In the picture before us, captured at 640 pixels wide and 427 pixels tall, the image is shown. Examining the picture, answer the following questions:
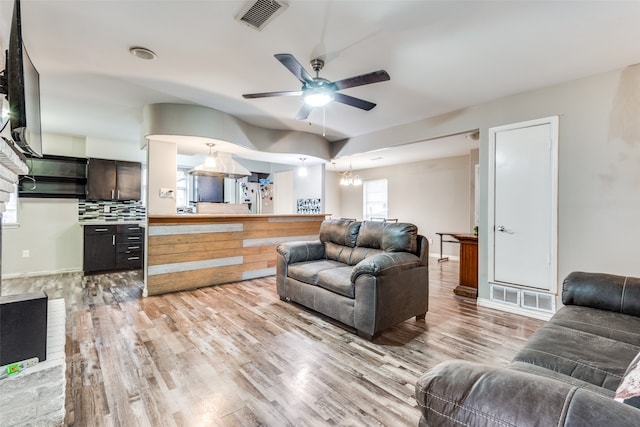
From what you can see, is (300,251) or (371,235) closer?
(371,235)

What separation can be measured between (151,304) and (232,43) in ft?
10.2

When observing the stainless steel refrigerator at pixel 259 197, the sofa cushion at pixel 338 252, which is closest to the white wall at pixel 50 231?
the stainless steel refrigerator at pixel 259 197

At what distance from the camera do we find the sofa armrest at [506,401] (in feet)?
2.07

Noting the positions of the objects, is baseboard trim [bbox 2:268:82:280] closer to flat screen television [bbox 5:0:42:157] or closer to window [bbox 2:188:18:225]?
window [bbox 2:188:18:225]

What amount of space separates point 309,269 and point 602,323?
2380 millimetres

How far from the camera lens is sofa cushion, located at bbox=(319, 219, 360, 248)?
11.8ft

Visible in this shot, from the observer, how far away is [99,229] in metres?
5.20

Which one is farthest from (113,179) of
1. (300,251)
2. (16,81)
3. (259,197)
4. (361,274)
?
(361,274)

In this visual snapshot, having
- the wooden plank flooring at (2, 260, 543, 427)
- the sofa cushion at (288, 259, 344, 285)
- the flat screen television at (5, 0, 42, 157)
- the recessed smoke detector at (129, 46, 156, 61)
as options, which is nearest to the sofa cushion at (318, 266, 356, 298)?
the sofa cushion at (288, 259, 344, 285)

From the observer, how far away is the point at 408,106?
3.88 m

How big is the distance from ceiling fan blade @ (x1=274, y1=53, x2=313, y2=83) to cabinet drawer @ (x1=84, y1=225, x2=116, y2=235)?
4880 millimetres

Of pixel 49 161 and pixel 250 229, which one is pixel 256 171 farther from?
pixel 49 161

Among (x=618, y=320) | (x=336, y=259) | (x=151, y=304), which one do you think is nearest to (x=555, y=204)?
(x=618, y=320)

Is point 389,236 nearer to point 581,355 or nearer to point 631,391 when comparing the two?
point 581,355
